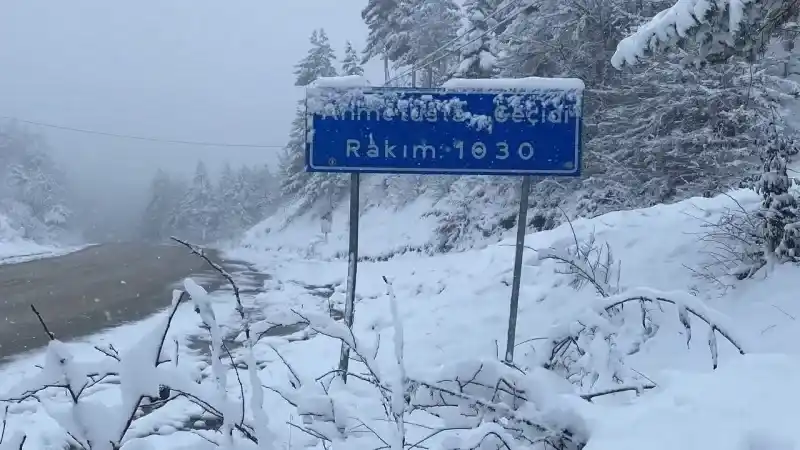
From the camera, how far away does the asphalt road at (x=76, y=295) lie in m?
10.2

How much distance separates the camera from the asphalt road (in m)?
10.2

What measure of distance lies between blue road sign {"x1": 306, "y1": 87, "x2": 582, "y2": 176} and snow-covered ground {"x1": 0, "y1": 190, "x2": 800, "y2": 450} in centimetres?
98

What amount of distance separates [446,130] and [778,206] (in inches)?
120

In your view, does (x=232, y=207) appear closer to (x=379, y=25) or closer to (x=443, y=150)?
(x=379, y=25)

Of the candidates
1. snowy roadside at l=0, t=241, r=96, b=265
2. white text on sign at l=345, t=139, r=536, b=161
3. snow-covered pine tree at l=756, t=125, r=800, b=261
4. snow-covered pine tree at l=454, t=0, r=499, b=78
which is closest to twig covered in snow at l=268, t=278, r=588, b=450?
white text on sign at l=345, t=139, r=536, b=161

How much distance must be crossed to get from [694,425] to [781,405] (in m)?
0.33

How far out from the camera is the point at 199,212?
78938mm

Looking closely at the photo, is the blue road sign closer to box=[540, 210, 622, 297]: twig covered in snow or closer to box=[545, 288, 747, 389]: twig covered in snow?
box=[540, 210, 622, 297]: twig covered in snow

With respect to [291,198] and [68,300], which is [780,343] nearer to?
[68,300]

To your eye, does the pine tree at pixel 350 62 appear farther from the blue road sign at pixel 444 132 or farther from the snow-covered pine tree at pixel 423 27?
the blue road sign at pixel 444 132

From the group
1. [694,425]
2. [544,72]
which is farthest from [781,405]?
[544,72]

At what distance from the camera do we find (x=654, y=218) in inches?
344

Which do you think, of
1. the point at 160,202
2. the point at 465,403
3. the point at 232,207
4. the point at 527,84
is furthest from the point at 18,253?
the point at 160,202

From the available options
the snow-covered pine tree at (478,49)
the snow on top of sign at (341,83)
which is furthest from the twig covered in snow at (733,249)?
the snow-covered pine tree at (478,49)
